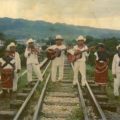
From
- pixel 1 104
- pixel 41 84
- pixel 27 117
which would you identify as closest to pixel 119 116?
pixel 27 117

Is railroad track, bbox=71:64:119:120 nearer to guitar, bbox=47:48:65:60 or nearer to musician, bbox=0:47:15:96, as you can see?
guitar, bbox=47:48:65:60

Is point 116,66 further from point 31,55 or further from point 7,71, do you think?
point 31,55

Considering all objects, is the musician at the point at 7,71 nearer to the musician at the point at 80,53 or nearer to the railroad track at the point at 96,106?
the musician at the point at 80,53

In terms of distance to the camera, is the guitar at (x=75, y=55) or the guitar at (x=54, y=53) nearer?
Result: the guitar at (x=75, y=55)

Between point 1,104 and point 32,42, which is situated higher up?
point 32,42

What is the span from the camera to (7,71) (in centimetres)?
1539

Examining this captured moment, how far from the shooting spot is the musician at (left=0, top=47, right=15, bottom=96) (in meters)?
15.4

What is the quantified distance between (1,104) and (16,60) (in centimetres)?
225

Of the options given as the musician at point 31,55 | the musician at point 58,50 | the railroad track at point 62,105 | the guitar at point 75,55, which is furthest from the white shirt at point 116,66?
the musician at point 31,55

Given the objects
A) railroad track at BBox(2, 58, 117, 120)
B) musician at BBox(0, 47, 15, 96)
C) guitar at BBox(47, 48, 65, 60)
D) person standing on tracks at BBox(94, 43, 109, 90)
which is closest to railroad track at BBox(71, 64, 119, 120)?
railroad track at BBox(2, 58, 117, 120)

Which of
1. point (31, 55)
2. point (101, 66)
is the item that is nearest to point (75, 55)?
point (101, 66)

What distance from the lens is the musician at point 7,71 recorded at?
15375mm

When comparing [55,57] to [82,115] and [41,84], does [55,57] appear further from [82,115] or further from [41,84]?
[82,115]

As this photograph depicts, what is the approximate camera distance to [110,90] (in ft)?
60.0
